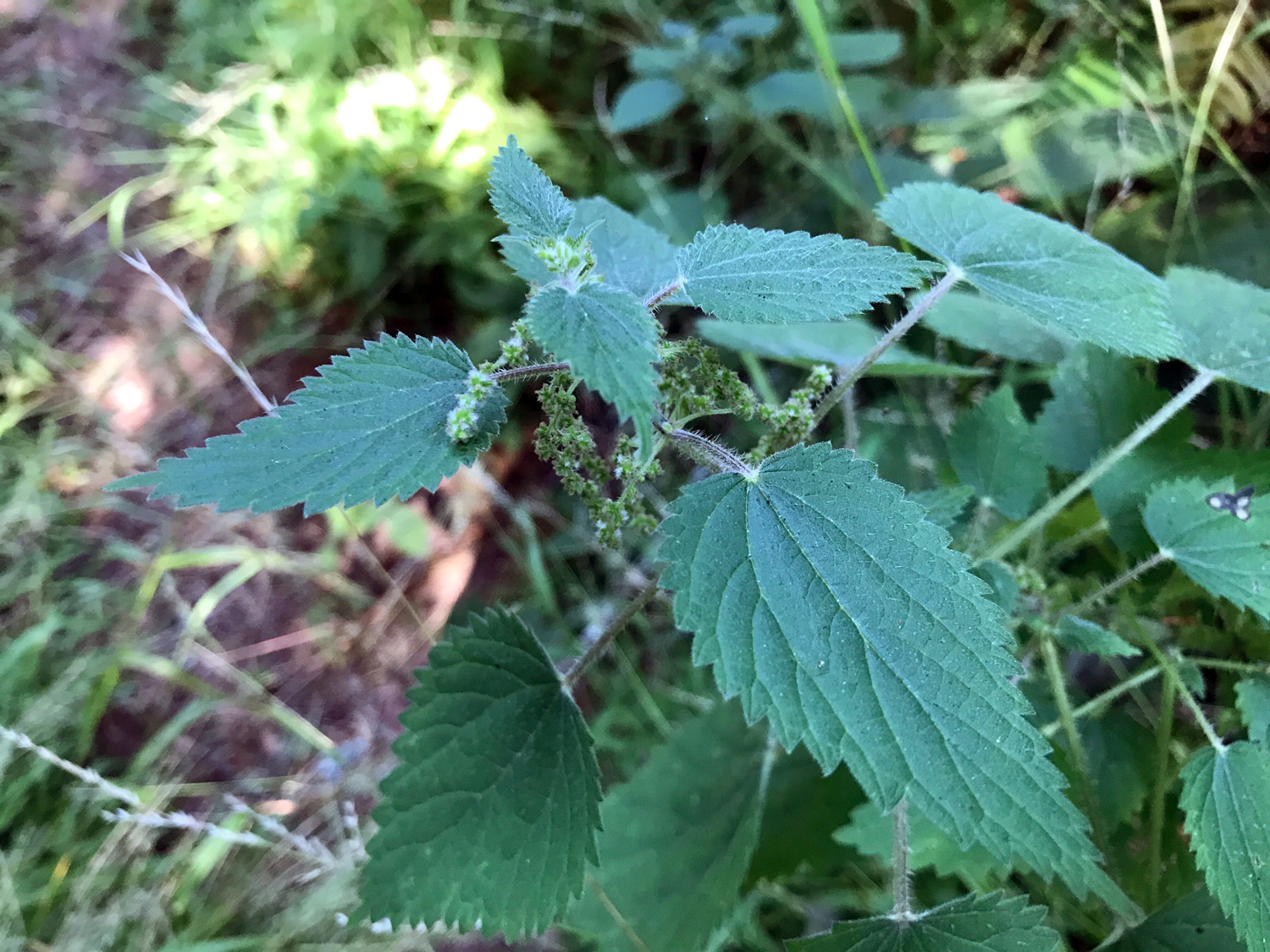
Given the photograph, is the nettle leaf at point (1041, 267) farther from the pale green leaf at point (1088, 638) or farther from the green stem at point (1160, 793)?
the green stem at point (1160, 793)

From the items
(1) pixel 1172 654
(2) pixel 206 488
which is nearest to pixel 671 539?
(2) pixel 206 488

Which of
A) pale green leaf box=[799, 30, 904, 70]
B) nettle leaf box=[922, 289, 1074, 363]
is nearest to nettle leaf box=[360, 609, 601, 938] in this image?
nettle leaf box=[922, 289, 1074, 363]

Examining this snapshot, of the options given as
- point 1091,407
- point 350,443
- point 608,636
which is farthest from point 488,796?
point 1091,407

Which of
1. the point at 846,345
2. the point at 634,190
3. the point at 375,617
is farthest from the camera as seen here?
the point at 375,617

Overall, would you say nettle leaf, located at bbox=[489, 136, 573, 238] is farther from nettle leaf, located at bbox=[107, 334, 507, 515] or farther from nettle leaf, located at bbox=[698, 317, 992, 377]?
nettle leaf, located at bbox=[698, 317, 992, 377]

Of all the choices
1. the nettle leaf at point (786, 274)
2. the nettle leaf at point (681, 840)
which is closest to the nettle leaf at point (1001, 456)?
the nettle leaf at point (786, 274)

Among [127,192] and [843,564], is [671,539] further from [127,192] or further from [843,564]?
[127,192]
